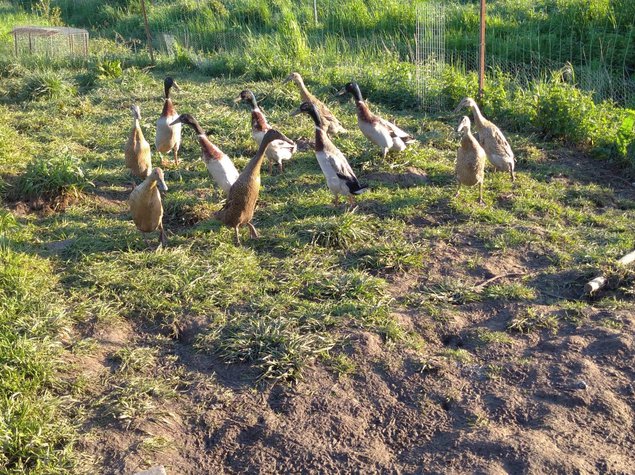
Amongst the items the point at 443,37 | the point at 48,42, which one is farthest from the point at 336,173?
the point at 48,42

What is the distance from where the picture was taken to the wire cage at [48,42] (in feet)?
42.0

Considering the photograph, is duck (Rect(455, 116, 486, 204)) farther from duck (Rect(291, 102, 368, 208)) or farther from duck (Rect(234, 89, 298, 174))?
duck (Rect(234, 89, 298, 174))

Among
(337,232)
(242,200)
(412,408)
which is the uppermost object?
(242,200)

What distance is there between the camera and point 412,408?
14.8 ft

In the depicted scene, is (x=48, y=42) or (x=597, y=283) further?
(x=48, y=42)

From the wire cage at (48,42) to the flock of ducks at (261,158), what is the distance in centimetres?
515

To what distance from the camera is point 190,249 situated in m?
6.36

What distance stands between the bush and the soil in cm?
252

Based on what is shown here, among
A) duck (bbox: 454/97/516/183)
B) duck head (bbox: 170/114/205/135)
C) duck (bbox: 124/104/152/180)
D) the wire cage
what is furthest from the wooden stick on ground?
the wire cage

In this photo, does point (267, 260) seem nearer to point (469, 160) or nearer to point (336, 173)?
point (336, 173)

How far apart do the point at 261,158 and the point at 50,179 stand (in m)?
2.17

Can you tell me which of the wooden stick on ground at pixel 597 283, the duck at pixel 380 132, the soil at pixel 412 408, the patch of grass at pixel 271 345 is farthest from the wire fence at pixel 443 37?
the patch of grass at pixel 271 345

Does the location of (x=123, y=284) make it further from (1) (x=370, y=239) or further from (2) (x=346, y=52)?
(2) (x=346, y=52)

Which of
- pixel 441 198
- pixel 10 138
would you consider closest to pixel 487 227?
pixel 441 198
